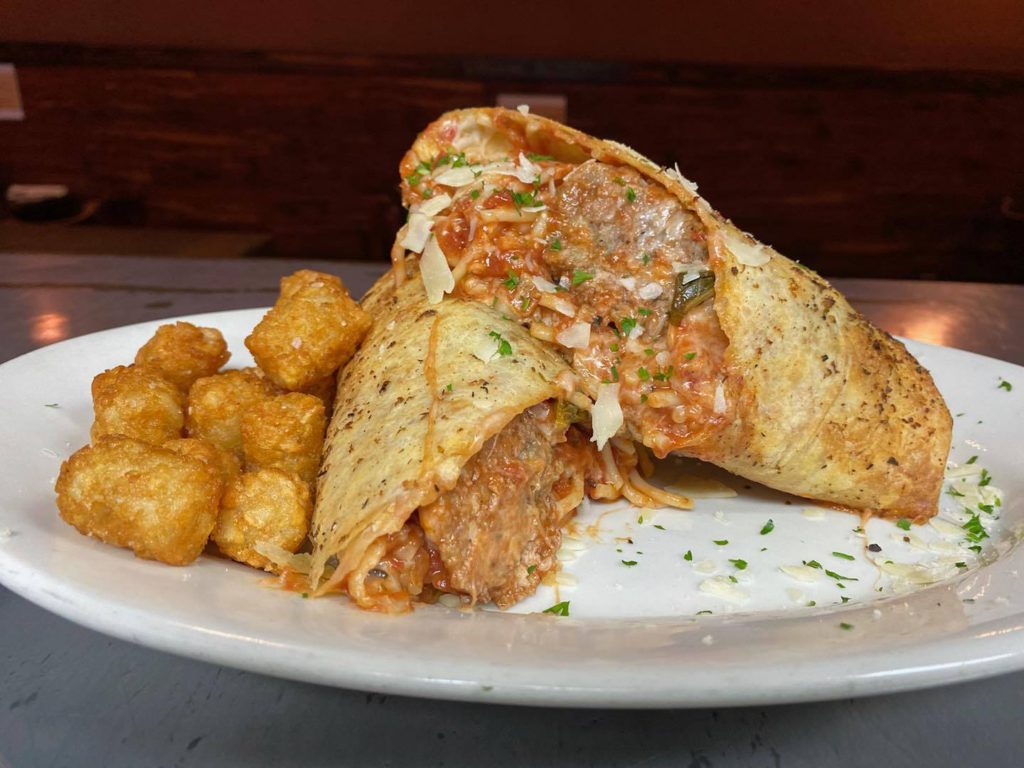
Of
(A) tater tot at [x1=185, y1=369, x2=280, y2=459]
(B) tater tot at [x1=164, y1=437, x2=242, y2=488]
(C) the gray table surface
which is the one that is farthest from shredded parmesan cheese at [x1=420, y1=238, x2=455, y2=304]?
(C) the gray table surface

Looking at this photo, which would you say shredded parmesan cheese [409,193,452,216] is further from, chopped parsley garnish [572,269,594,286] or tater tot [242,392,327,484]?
tater tot [242,392,327,484]

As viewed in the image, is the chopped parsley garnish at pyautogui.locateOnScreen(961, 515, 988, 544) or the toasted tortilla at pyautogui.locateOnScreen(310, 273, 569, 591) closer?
the toasted tortilla at pyautogui.locateOnScreen(310, 273, 569, 591)

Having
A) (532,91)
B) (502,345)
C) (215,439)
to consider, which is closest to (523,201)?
(502,345)

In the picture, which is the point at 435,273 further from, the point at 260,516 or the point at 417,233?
the point at 260,516

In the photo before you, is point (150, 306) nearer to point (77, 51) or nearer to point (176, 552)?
point (176, 552)

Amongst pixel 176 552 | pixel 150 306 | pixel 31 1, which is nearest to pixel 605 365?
pixel 176 552
